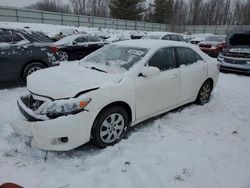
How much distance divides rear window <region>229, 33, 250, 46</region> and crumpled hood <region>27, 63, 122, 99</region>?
24.7 feet

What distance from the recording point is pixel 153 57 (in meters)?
4.10

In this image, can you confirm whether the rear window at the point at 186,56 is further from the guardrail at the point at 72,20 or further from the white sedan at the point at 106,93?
the guardrail at the point at 72,20

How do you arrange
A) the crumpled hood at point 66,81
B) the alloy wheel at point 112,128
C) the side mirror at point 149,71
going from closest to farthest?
the crumpled hood at point 66,81, the alloy wheel at point 112,128, the side mirror at point 149,71

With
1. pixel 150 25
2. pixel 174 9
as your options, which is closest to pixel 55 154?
pixel 150 25

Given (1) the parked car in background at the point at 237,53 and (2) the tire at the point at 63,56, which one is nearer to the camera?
(1) the parked car in background at the point at 237,53

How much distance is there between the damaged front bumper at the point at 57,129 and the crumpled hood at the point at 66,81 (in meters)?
0.32

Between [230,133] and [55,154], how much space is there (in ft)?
9.92

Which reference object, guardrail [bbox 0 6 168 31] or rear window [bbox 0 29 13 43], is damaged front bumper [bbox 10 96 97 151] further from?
guardrail [bbox 0 6 168 31]

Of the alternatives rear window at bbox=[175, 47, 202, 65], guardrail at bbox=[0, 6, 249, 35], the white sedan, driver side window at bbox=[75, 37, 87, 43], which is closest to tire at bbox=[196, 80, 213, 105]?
the white sedan

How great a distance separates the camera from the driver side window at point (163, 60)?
4.11 m

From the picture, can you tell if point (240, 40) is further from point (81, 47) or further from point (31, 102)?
point (31, 102)

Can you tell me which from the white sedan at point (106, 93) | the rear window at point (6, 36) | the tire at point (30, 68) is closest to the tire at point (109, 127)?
the white sedan at point (106, 93)

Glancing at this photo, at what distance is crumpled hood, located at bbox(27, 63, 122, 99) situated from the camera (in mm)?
3123

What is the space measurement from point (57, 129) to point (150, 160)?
4.40 feet
